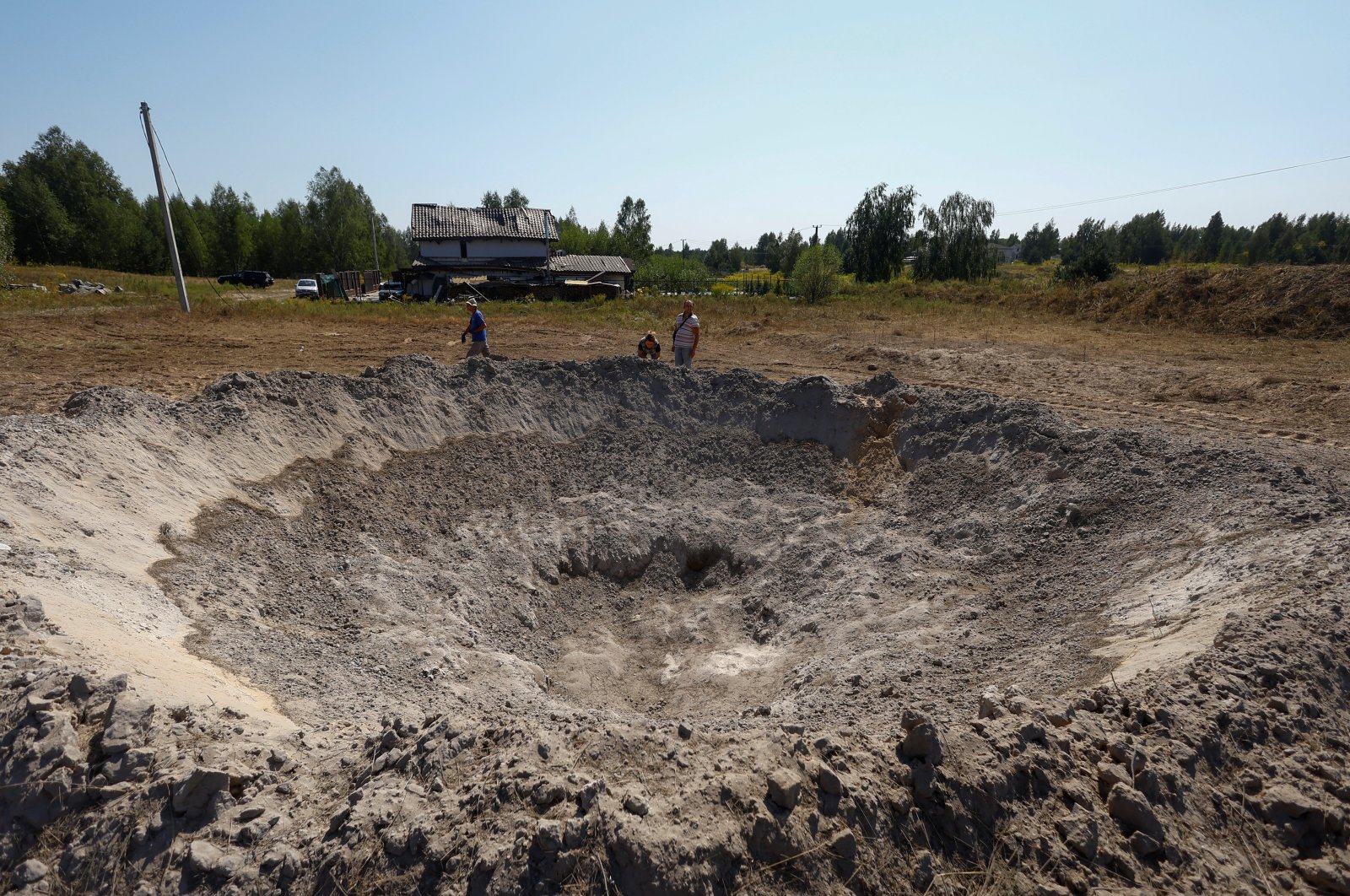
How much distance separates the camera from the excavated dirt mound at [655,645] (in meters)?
3.47

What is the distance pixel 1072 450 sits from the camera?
30.4 ft

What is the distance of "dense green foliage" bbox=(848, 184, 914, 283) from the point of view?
5369 centimetres

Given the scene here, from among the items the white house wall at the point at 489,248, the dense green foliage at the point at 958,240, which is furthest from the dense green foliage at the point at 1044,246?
the white house wall at the point at 489,248

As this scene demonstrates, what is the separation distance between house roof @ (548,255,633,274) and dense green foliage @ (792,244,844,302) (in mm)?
17637

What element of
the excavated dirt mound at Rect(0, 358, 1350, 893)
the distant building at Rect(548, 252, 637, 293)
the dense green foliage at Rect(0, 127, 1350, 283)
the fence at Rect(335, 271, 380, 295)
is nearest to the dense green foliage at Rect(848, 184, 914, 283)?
the dense green foliage at Rect(0, 127, 1350, 283)

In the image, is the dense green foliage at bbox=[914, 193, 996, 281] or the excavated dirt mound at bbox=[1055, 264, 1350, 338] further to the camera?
the dense green foliage at bbox=[914, 193, 996, 281]

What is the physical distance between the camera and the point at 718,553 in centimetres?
Result: 986

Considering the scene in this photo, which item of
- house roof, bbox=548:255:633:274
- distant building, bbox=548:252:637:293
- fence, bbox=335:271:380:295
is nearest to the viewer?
fence, bbox=335:271:380:295

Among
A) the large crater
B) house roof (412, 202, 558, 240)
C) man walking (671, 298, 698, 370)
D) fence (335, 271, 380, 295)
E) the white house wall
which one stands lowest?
the large crater

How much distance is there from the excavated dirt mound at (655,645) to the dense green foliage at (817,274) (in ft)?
81.4

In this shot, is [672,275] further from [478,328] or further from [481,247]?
[478,328]

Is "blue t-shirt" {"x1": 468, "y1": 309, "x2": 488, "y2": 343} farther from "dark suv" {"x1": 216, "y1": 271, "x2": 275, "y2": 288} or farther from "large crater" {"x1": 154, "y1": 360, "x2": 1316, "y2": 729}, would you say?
"dark suv" {"x1": 216, "y1": 271, "x2": 275, "y2": 288}

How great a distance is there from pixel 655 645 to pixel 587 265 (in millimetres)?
45906

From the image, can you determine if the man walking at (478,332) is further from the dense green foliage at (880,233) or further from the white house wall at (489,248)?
the dense green foliage at (880,233)
